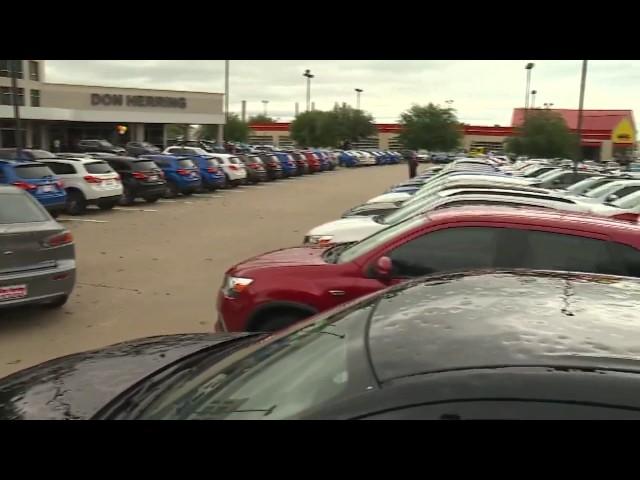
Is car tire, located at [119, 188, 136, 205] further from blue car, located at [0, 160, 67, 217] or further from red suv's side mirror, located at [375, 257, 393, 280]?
red suv's side mirror, located at [375, 257, 393, 280]

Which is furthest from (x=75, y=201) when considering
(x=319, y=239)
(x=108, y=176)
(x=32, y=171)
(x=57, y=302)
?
(x=319, y=239)

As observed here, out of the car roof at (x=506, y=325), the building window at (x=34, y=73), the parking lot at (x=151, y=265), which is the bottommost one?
the parking lot at (x=151, y=265)

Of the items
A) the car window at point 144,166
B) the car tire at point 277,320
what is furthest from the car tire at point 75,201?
the car tire at point 277,320

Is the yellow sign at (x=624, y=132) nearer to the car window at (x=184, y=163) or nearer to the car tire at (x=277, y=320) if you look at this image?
the car window at (x=184, y=163)

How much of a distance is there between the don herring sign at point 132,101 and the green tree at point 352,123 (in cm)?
3066

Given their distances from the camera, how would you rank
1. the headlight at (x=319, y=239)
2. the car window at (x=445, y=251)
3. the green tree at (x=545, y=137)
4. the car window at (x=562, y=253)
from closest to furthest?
1. the car window at (x=562, y=253)
2. the car window at (x=445, y=251)
3. the headlight at (x=319, y=239)
4. the green tree at (x=545, y=137)

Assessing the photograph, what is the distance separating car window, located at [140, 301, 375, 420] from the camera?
200cm

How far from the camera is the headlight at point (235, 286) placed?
525 cm

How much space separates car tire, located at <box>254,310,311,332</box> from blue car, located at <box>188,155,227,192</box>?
812 inches

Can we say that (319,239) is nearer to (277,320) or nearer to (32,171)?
(277,320)
